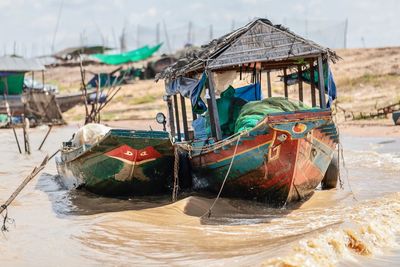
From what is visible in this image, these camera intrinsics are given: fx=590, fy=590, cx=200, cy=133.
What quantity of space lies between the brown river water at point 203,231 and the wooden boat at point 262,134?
36 cm

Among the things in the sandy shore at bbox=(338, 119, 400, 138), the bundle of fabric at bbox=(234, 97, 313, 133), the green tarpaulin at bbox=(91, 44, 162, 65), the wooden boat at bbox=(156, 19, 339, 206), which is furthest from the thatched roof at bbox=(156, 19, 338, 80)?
the green tarpaulin at bbox=(91, 44, 162, 65)

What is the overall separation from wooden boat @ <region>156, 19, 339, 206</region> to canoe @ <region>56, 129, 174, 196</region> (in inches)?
21.2

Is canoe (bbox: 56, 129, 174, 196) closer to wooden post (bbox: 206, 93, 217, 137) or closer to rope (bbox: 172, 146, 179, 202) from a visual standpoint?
rope (bbox: 172, 146, 179, 202)

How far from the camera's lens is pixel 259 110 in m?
8.94

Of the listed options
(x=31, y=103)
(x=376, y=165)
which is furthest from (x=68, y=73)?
(x=376, y=165)

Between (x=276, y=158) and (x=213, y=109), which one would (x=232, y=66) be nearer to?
(x=213, y=109)

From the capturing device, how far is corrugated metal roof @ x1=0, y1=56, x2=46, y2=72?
27.2m

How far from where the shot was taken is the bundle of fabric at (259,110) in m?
8.66

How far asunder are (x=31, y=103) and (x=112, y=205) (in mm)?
19127

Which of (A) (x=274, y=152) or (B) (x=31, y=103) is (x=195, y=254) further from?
(B) (x=31, y=103)

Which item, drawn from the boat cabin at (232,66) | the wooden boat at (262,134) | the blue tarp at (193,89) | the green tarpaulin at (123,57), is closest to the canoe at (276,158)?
the wooden boat at (262,134)

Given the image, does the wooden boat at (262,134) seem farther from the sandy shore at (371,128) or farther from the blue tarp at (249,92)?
the sandy shore at (371,128)

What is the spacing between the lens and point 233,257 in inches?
241

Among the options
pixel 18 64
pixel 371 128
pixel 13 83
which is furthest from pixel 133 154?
pixel 13 83
